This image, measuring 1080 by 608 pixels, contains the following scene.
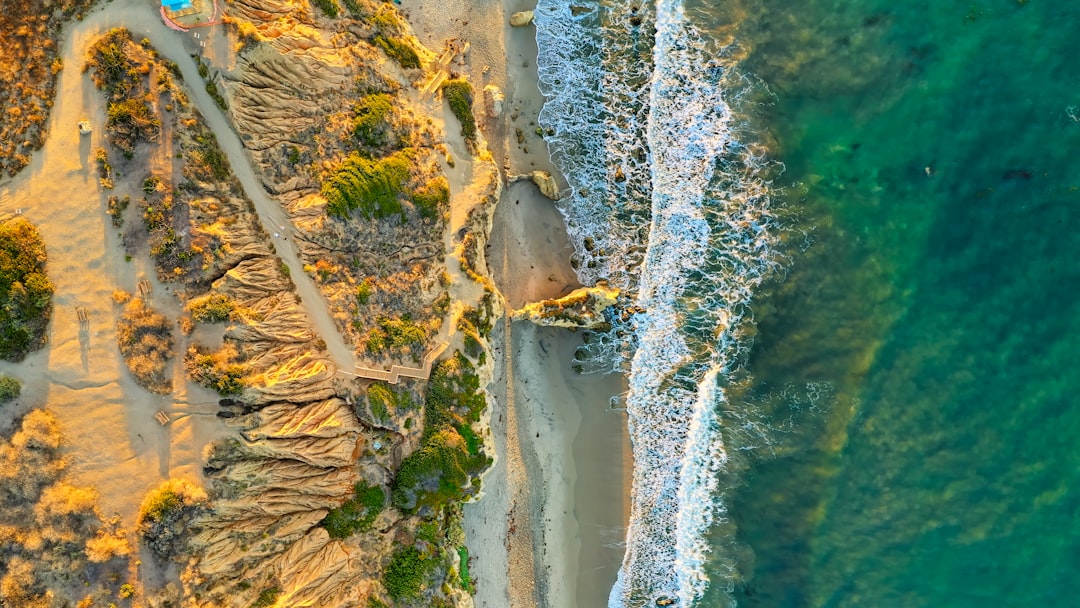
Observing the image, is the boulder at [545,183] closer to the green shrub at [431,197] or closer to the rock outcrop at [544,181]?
the rock outcrop at [544,181]

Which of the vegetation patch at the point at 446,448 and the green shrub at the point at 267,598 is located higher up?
the vegetation patch at the point at 446,448

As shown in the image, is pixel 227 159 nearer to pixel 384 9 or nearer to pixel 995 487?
pixel 384 9

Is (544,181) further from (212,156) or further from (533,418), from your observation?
(212,156)

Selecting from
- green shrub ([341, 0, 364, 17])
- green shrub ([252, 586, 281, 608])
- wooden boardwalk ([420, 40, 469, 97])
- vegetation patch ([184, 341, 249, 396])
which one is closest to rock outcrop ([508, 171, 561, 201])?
wooden boardwalk ([420, 40, 469, 97])

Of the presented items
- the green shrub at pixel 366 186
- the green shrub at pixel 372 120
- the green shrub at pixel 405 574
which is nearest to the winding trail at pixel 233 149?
the green shrub at pixel 366 186

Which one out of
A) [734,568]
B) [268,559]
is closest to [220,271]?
[268,559]

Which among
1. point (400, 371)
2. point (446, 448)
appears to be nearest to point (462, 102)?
point (400, 371)
